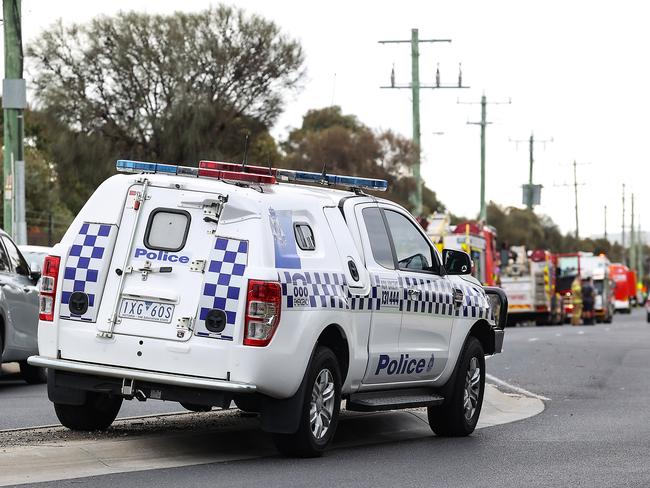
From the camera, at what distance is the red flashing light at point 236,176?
416 inches

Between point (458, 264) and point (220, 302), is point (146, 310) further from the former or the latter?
point (458, 264)

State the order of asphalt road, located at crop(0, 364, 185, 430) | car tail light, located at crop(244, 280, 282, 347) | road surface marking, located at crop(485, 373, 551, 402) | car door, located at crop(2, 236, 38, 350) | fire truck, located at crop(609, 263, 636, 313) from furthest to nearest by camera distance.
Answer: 1. fire truck, located at crop(609, 263, 636, 313)
2. road surface marking, located at crop(485, 373, 551, 402)
3. car door, located at crop(2, 236, 38, 350)
4. asphalt road, located at crop(0, 364, 185, 430)
5. car tail light, located at crop(244, 280, 282, 347)

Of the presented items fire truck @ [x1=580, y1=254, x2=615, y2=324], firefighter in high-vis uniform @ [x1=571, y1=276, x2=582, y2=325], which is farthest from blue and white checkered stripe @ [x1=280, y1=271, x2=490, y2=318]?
fire truck @ [x1=580, y1=254, x2=615, y2=324]

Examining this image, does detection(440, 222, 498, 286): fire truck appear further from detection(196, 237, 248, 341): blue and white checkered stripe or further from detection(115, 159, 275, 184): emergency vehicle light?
detection(196, 237, 248, 341): blue and white checkered stripe

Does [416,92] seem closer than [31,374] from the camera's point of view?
No

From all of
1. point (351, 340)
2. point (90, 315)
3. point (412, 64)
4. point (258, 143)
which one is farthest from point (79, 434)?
Result: point (258, 143)

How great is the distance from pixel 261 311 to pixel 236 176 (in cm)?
116

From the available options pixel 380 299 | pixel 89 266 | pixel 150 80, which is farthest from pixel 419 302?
pixel 150 80

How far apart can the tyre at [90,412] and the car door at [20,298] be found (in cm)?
521

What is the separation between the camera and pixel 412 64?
4984 cm

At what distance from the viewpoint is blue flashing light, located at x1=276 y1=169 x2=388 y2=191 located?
11289 mm

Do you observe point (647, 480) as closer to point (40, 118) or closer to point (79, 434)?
point (79, 434)

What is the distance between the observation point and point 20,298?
1661 centimetres

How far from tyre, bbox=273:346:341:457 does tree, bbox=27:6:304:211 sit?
40.0m
